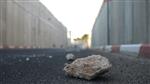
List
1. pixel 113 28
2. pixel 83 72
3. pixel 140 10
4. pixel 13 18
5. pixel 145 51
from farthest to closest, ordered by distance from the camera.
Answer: pixel 13 18
pixel 113 28
pixel 140 10
pixel 145 51
pixel 83 72

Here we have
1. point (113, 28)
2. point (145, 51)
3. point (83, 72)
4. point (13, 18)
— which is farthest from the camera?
point (13, 18)

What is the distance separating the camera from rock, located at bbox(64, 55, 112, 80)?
490 cm

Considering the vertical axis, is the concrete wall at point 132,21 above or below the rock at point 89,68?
above

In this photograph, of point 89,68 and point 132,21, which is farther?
point 132,21

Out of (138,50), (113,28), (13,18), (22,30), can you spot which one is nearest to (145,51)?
(138,50)

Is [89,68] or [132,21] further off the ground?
[132,21]

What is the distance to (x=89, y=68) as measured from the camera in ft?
16.2

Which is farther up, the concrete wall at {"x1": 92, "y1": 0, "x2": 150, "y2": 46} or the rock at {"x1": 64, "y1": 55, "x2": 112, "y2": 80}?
the concrete wall at {"x1": 92, "y1": 0, "x2": 150, "y2": 46}

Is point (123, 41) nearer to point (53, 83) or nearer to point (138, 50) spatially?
point (138, 50)

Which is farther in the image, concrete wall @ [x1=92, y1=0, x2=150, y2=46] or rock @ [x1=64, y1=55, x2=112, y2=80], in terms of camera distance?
concrete wall @ [x1=92, y1=0, x2=150, y2=46]

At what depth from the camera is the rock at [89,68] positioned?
4902 millimetres

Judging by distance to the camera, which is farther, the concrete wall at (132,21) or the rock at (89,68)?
the concrete wall at (132,21)

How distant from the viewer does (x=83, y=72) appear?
4980mm

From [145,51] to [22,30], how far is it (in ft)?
79.1
